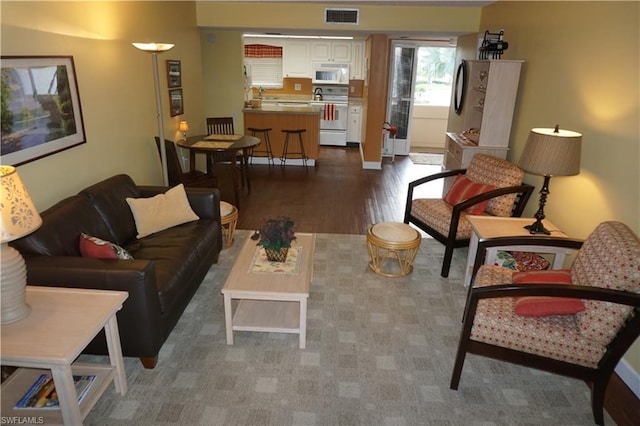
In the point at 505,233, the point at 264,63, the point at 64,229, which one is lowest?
the point at 505,233

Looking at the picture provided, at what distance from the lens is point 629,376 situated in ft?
8.00

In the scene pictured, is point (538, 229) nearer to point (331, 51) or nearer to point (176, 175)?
point (176, 175)

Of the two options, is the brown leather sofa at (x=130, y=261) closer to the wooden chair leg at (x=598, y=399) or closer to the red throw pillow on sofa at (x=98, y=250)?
the red throw pillow on sofa at (x=98, y=250)

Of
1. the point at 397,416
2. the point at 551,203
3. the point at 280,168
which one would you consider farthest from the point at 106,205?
the point at 280,168

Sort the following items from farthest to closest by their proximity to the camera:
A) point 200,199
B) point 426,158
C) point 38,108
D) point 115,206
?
point 426,158 → point 200,199 → point 115,206 → point 38,108

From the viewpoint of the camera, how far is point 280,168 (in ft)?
24.2

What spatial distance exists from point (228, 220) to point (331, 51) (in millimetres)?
6645

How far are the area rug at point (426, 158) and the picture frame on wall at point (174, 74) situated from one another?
15.3ft

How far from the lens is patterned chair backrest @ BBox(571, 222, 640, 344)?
1.96 meters

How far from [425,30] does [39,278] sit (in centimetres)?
530

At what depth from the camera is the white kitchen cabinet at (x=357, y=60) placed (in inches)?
364

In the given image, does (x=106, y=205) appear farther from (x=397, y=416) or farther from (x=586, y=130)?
(x=586, y=130)

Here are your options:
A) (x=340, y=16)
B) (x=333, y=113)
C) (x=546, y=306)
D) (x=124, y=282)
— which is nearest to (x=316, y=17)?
(x=340, y=16)

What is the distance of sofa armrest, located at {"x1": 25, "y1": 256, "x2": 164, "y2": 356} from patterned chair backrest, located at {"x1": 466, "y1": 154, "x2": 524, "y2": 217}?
284 centimetres
